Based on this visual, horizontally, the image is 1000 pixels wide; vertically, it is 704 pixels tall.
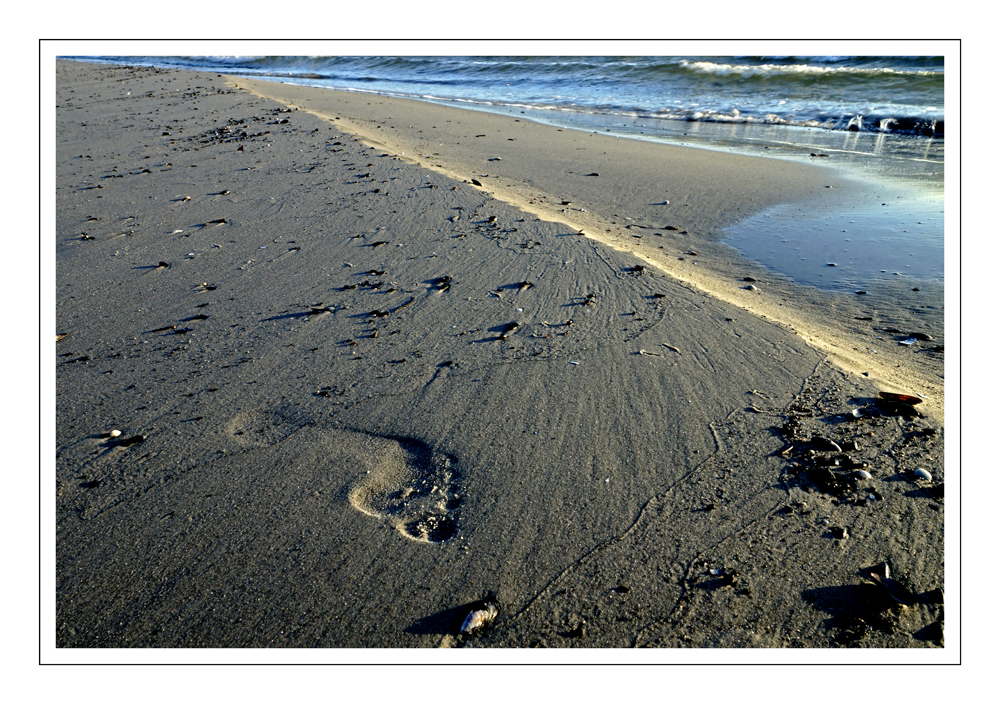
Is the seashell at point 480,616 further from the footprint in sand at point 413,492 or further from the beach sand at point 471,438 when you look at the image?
the footprint in sand at point 413,492

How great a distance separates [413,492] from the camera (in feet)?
6.64

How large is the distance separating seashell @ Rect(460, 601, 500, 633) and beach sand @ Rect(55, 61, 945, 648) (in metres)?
0.02

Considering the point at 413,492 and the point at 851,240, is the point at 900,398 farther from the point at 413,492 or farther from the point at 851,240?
the point at 851,240

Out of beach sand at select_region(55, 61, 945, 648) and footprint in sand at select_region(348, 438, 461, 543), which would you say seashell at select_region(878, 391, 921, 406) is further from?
footprint in sand at select_region(348, 438, 461, 543)

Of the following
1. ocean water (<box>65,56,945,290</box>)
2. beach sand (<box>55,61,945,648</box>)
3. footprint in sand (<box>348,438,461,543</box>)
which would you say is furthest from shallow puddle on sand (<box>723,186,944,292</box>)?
footprint in sand (<box>348,438,461,543</box>)

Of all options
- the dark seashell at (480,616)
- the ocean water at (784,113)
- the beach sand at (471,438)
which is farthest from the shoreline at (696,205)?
the dark seashell at (480,616)

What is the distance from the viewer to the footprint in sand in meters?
1.88

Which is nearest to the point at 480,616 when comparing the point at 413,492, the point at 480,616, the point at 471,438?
the point at 480,616

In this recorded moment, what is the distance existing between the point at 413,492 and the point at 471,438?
0.33 m

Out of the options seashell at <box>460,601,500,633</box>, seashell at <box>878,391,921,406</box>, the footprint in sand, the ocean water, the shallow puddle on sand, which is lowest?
seashell at <box>460,601,500,633</box>

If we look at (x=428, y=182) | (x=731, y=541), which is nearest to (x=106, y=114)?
(x=428, y=182)

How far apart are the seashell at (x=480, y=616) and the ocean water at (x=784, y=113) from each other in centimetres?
325

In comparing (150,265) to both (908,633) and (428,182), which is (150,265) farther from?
(908,633)

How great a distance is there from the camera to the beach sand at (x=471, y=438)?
1.64 m
